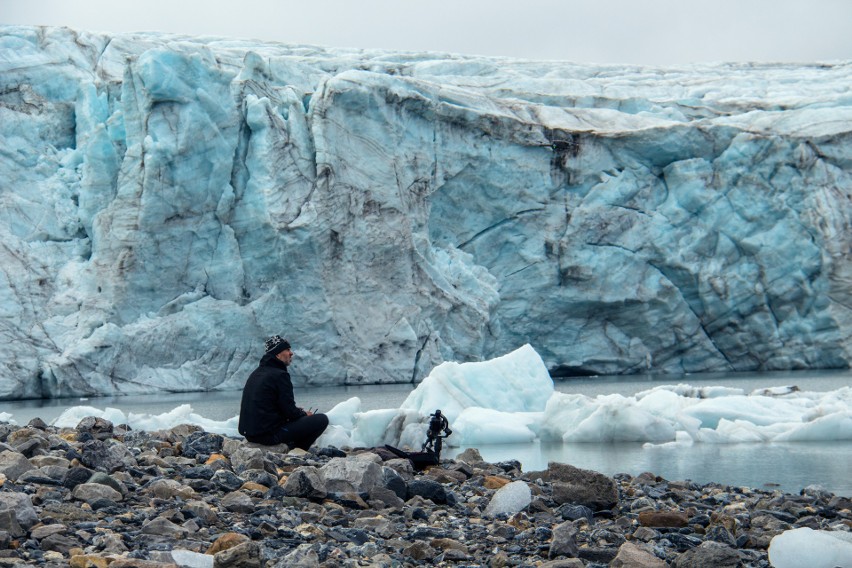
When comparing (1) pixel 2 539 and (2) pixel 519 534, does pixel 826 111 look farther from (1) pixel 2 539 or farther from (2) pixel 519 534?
(1) pixel 2 539

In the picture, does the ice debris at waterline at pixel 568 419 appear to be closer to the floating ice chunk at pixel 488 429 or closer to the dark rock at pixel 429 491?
the floating ice chunk at pixel 488 429

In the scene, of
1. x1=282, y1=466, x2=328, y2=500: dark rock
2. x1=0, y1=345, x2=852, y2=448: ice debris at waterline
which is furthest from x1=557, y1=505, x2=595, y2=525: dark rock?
x1=0, y1=345, x2=852, y2=448: ice debris at waterline

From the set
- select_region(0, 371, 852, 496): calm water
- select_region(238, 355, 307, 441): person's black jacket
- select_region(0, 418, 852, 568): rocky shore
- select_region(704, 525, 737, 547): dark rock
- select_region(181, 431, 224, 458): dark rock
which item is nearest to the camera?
select_region(0, 418, 852, 568): rocky shore

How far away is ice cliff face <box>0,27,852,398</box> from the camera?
1388cm

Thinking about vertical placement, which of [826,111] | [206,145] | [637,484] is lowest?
[637,484]

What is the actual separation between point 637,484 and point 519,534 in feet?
4.34

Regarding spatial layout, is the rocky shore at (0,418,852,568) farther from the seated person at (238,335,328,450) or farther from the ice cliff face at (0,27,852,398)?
the ice cliff face at (0,27,852,398)

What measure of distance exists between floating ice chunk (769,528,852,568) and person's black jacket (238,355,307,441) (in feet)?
7.56

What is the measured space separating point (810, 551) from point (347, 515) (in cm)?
128

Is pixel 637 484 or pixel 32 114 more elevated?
pixel 32 114

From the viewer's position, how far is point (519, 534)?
2.96 meters

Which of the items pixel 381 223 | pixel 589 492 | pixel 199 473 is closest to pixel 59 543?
pixel 199 473

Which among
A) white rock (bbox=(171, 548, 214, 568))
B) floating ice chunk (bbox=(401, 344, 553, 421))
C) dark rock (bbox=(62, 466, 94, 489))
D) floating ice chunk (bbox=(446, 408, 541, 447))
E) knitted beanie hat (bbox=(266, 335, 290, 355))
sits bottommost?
floating ice chunk (bbox=(446, 408, 541, 447))

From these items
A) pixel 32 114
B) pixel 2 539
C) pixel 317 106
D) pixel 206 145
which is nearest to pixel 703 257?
pixel 317 106
